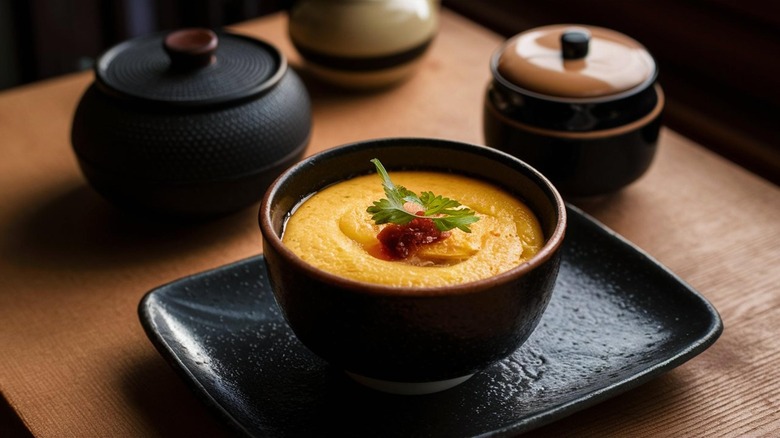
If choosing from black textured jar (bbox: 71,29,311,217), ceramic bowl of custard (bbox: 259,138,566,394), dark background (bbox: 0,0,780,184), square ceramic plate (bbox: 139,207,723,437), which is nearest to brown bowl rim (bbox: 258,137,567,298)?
ceramic bowl of custard (bbox: 259,138,566,394)

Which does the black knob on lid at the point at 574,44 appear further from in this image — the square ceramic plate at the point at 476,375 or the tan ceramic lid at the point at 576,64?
the square ceramic plate at the point at 476,375

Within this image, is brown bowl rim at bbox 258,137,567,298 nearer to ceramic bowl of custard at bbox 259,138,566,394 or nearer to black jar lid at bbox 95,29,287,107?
ceramic bowl of custard at bbox 259,138,566,394

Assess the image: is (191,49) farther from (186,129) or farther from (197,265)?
(197,265)

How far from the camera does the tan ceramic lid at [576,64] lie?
1.16 metres

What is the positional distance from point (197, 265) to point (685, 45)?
1.09m

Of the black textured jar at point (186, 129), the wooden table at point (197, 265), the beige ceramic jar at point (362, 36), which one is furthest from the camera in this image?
the beige ceramic jar at point (362, 36)

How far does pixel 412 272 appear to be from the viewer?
2.61 ft

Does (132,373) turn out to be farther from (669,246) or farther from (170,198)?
(669,246)

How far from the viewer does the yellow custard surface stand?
2.64 feet

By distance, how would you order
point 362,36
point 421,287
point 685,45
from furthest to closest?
point 685,45, point 362,36, point 421,287

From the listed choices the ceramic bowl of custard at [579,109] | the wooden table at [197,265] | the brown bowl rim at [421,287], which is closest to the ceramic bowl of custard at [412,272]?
the brown bowl rim at [421,287]

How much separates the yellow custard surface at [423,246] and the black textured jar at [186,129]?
233 millimetres

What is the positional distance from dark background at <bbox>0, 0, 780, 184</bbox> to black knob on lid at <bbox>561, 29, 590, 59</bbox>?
0.48 m

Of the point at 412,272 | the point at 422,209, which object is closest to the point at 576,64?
the point at 422,209
